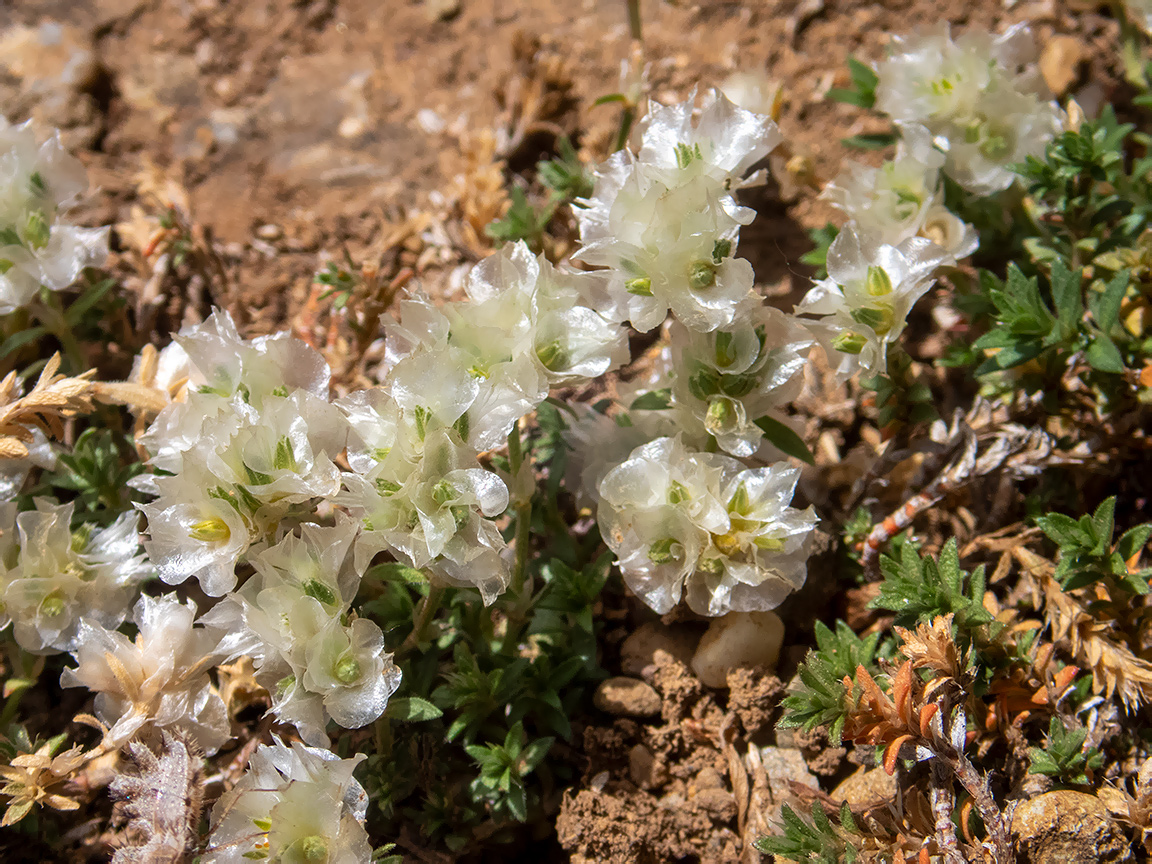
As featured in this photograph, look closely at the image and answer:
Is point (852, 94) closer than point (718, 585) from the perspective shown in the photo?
No

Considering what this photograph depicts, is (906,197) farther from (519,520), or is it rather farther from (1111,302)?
(519,520)

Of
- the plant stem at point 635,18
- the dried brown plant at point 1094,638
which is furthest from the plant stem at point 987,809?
the plant stem at point 635,18

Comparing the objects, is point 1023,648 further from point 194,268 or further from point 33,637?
point 194,268

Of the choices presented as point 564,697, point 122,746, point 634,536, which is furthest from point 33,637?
point 634,536

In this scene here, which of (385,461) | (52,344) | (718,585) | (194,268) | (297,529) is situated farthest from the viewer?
(194,268)

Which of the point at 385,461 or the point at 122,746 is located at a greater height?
the point at 385,461

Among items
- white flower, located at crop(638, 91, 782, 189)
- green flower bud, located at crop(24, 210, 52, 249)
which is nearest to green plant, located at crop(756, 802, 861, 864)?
white flower, located at crop(638, 91, 782, 189)

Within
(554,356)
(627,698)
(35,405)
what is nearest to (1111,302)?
(554,356)
